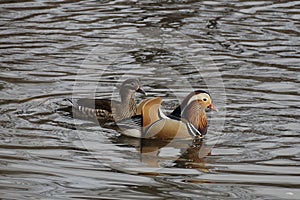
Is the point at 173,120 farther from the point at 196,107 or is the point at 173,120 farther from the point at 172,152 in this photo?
the point at 172,152

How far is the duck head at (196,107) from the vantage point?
10.4 meters

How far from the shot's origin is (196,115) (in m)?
10.4

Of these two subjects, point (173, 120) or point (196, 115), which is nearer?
point (173, 120)

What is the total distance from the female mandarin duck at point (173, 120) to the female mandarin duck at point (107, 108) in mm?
543

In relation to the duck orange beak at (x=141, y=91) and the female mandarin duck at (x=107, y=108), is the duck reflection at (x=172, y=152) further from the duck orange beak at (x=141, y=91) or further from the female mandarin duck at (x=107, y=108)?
the duck orange beak at (x=141, y=91)

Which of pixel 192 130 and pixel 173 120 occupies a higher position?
pixel 173 120

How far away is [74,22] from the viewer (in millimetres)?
15812

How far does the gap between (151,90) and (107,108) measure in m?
1.04

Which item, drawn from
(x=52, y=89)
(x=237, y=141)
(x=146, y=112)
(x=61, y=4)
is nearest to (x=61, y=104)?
(x=52, y=89)

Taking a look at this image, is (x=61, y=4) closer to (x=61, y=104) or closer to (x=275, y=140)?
(x=61, y=104)

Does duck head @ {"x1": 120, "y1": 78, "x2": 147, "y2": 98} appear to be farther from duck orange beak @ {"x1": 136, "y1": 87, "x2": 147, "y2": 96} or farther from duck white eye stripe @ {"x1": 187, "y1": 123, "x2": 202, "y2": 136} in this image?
duck white eye stripe @ {"x1": 187, "y1": 123, "x2": 202, "y2": 136}

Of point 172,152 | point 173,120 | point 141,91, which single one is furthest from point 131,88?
point 172,152

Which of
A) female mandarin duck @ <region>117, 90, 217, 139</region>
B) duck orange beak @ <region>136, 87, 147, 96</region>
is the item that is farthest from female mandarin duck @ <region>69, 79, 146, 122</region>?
female mandarin duck @ <region>117, 90, 217, 139</region>

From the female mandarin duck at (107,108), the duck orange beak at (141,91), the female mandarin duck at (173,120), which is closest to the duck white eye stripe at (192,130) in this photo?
the female mandarin duck at (173,120)
